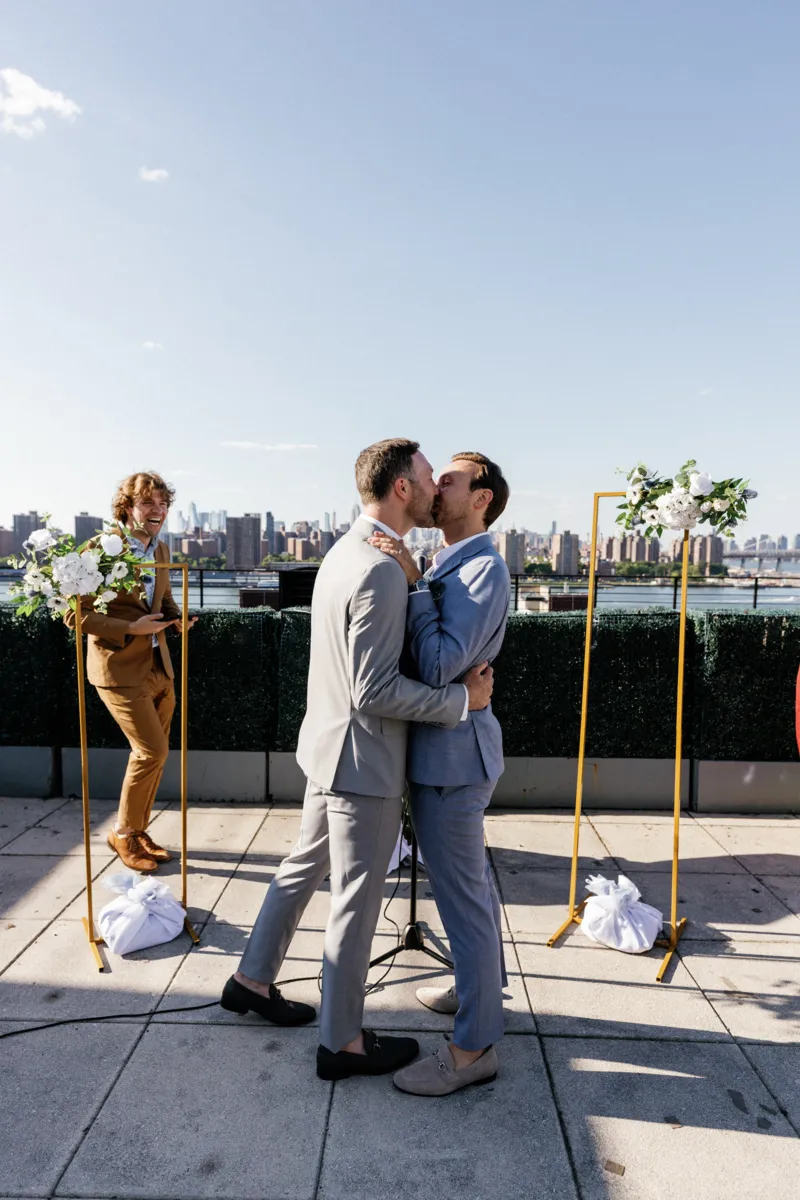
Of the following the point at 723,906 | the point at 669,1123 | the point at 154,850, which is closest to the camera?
the point at 669,1123

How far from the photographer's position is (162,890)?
3621 mm

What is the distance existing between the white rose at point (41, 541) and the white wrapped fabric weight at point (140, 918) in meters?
1.57

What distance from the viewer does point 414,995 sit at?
10.3 ft

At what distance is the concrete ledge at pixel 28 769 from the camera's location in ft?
18.0

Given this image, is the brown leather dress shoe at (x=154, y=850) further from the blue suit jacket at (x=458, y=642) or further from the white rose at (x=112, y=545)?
the blue suit jacket at (x=458, y=642)

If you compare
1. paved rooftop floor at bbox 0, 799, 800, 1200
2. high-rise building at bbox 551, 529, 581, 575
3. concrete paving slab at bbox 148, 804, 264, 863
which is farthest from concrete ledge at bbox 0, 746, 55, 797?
high-rise building at bbox 551, 529, 581, 575

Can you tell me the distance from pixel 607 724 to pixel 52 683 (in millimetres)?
3826

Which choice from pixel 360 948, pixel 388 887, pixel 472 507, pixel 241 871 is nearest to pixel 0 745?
pixel 241 871

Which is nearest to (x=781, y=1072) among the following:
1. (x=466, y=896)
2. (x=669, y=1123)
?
(x=669, y=1123)

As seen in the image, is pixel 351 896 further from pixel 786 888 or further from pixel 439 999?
pixel 786 888

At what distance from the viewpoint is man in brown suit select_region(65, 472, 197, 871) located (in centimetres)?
413

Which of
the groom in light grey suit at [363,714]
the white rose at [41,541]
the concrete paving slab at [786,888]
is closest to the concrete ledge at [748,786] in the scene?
the concrete paving slab at [786,888]

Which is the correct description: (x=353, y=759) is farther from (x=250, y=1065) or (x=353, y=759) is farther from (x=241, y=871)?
(x=241, y=871)

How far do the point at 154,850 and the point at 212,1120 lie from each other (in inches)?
87.5
